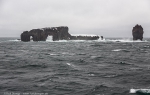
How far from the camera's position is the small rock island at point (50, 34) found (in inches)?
5413

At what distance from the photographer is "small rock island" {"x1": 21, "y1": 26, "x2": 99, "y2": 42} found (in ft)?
451

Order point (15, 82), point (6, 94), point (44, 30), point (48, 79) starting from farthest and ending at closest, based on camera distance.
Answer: point (44, 30), point (48, 79), point (15, 82), point (6, 94)

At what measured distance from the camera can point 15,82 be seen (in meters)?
16.7

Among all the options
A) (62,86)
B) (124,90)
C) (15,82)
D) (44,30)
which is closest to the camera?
(124,90)

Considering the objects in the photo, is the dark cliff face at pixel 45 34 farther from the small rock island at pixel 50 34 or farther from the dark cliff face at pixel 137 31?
the dark cliff face at pixel 137 31

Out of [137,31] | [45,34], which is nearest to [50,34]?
[45,34]

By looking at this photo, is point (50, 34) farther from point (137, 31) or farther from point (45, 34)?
point (137, 31)

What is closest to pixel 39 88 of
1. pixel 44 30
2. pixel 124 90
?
pixel 124 90

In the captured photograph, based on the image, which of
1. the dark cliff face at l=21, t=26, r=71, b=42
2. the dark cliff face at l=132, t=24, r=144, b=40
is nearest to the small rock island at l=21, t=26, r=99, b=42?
the dark cliff face at l=21, t=26, r=71, b=42

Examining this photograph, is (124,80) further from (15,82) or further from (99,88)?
(15,82)

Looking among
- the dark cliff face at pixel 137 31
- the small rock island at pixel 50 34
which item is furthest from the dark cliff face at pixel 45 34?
the dark cliff face at pixel 137 31

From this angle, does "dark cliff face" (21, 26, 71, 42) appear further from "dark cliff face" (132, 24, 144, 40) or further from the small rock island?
"dark cliff face" (132, 24, 144, 40)

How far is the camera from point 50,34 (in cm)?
14712

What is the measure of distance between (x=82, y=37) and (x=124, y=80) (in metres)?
149
